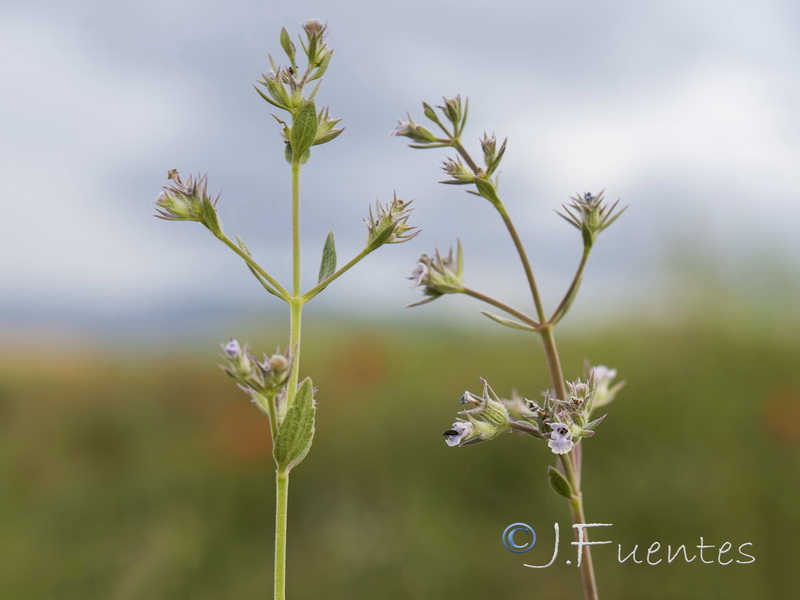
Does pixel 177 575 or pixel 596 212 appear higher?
pixel 596 212

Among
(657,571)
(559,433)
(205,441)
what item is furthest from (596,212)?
(205,441)

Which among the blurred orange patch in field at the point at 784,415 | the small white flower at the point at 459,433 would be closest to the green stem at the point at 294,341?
the small white flower at the point at 459,433

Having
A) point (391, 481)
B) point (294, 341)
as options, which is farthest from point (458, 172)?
point (391, 481)

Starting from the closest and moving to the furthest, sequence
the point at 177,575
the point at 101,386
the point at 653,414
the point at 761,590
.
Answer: the point at 761,590, the point at 177,575, the point at 653,414, the point at 101,386

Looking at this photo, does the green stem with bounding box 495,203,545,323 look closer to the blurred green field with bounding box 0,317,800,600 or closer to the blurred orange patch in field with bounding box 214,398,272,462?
the blurred green field with bounding box 0,317,800,600

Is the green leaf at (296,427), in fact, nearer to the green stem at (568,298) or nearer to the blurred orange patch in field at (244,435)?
the green stem at (568,298)

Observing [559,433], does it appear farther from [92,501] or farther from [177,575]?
[92,501]

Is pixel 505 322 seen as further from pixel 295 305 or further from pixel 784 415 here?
pixel 784 415
